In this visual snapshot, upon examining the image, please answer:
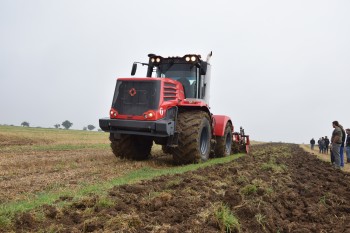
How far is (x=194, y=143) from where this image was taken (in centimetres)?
980

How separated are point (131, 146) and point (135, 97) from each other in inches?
62.4

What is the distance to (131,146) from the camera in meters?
10.6

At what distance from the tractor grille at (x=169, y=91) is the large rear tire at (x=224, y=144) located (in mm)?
3724

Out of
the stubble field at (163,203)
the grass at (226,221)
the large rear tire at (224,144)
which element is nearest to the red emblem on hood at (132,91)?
the stubble field at (163,203)

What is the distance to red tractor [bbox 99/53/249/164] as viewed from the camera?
952 centimetres

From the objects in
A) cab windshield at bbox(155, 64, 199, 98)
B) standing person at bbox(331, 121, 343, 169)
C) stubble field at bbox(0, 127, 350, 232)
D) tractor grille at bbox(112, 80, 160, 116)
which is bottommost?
stubble field at bbox(0, 127, 350, 232)

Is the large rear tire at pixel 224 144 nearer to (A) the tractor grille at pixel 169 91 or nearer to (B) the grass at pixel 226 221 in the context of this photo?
(A) the tractor grille at pixel 169 91

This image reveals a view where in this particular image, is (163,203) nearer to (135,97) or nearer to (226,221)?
(226,221)

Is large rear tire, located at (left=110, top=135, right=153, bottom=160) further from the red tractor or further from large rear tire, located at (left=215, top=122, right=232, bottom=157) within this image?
large rear tire, located at (left=215, top=122, right=232, bottom=157)

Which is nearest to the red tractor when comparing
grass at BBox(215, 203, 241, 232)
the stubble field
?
the stubble field

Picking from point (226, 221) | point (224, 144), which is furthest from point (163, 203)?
point (224, 144)

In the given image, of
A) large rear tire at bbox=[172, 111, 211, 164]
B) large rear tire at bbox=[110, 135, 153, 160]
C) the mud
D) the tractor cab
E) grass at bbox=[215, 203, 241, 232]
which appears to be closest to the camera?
the mud

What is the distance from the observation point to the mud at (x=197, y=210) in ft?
13.1

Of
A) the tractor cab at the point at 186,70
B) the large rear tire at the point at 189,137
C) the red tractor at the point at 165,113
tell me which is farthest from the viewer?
the tractor cab at the point at 186,70
